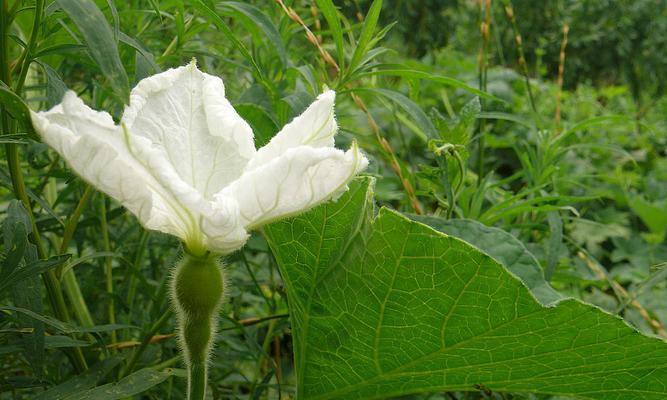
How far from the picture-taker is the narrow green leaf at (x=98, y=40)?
52 cm

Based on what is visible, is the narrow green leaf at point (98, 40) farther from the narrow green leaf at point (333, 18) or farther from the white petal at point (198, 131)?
the narrow green leaf at point (333, 18)

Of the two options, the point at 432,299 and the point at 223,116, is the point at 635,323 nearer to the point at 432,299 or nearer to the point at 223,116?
the point at 432,299

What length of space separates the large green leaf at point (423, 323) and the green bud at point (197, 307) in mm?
167

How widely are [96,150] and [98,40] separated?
0.08 metres

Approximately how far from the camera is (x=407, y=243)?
2.48 feet

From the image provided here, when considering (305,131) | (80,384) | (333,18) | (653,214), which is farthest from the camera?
(653,214)

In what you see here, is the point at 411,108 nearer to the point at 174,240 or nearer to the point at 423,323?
the point at 423,323

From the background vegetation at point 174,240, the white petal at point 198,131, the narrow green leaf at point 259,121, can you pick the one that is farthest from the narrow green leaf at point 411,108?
the white petal at point 198,131

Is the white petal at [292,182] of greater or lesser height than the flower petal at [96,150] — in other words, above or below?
below

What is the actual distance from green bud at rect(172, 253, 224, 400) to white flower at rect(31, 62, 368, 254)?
2 cm

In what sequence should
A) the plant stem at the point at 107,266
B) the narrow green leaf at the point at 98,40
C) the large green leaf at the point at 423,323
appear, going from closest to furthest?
the narrow green leaf at the point at 98,40 → the large green leaf at the point at 423,323 → the plant stem at the point at 107,266

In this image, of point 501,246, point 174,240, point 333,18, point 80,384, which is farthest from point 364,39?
point 80,384

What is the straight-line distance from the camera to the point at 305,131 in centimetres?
65

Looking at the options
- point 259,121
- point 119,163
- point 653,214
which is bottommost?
point 653,214
